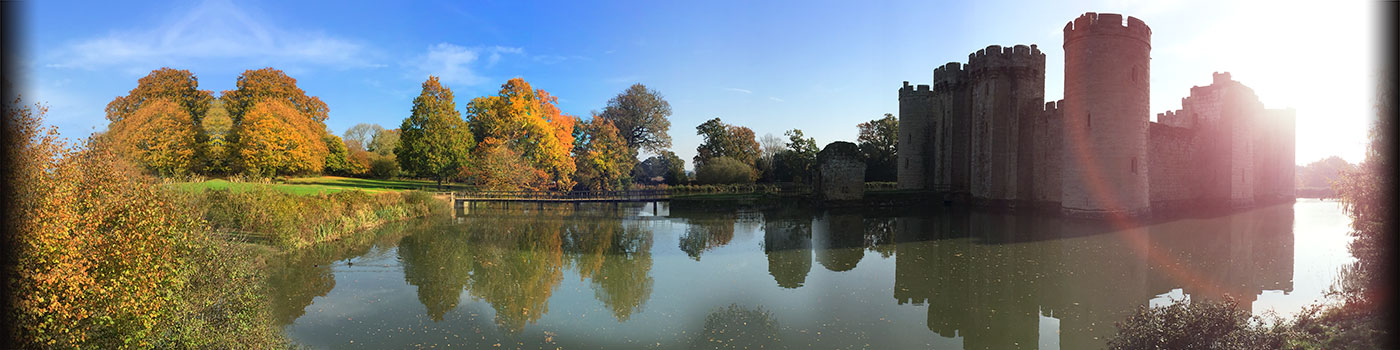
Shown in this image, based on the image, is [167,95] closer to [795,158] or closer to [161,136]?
[161,136]

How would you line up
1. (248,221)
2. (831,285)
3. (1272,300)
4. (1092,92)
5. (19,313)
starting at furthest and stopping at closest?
(1092,92)
(248,221)
(831,285)
(1272,300)
(19,313)

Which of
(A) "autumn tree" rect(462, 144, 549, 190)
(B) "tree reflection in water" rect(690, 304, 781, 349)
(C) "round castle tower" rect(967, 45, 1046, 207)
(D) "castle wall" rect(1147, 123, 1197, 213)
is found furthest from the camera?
(A) "autumn tree" rect(462, 144, 549, 190)

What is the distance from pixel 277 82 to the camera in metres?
33.7

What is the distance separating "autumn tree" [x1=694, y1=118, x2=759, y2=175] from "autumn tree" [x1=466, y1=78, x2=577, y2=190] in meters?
15.7

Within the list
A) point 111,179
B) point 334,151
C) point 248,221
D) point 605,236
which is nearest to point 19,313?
point 111,179

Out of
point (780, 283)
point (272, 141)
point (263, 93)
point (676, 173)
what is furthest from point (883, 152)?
point (263, 93)

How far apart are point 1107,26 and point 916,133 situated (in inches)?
560

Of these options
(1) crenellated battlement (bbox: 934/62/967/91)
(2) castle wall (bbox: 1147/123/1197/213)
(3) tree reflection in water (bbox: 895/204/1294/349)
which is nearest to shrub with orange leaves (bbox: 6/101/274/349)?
(3) tree reflection in water (bbox: 895/204/1294/349)

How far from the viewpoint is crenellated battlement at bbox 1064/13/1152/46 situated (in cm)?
1986

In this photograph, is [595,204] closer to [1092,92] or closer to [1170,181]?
[1092,92]

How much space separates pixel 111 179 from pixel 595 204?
2527 centimetres

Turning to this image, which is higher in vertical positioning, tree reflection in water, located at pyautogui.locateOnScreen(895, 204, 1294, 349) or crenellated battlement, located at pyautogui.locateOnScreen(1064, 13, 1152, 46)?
crenellated battlement, located at pyautogui.locateOnScreen(1064, 13, 1152, 46)

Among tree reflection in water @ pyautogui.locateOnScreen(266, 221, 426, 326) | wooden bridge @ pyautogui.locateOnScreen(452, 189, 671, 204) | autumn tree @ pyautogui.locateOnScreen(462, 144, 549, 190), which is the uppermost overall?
autumn tree @ pyautogui.locateOnScreen(462, 144, 549, 190)

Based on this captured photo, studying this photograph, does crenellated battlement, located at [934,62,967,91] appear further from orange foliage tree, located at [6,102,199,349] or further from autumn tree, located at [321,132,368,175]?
autumn tree, located at [321,132,368,175]
